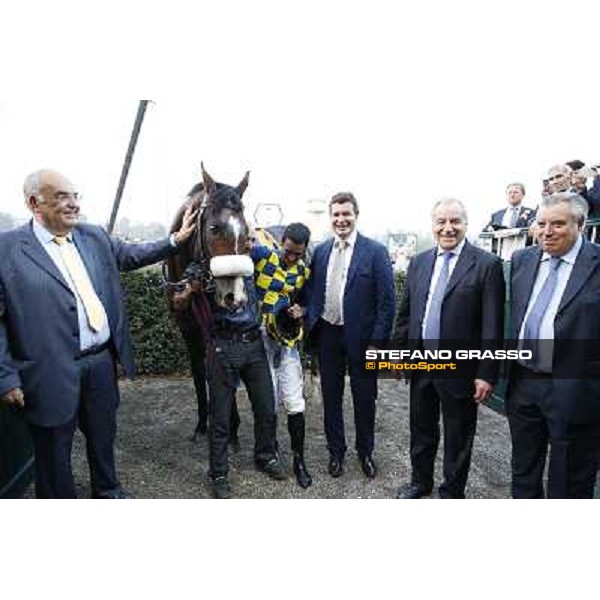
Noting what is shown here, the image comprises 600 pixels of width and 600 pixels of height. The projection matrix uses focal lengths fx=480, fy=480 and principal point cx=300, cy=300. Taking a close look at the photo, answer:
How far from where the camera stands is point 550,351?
5.04 ft

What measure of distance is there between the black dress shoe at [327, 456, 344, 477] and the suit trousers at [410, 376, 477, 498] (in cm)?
33

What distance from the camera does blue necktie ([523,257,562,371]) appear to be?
60.1 inches

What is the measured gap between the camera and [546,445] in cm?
169

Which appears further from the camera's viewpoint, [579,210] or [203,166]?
[203,166]

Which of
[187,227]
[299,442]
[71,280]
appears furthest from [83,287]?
[299,442]

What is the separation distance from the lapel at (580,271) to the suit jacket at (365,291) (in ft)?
2.37

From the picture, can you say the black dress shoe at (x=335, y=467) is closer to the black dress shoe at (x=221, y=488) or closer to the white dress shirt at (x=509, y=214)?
the black dress shoe at (x=221, y=488)

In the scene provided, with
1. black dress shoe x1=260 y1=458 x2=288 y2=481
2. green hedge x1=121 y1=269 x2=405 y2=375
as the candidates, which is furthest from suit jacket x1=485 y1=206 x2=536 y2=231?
green hedge x1=121 y1=269 x2=405 y2=375

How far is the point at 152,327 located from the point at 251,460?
1349 millimetres

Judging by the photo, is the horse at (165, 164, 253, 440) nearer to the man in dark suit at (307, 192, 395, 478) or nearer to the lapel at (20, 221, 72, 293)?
the man in dark suit at (307, 192, 395, 478)

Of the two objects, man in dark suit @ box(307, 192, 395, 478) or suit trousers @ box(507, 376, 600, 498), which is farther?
man in dark suit @ box(307, 192, 395, 478)
